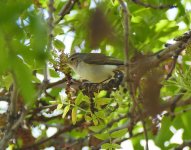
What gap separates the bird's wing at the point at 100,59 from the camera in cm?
345

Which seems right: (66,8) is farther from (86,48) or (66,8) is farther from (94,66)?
(94,66)

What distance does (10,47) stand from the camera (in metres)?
1.15

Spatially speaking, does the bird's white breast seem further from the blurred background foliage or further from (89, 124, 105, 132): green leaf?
(89, 124, 105, 132): green leaf

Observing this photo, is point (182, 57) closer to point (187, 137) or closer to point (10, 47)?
point (187, 137)

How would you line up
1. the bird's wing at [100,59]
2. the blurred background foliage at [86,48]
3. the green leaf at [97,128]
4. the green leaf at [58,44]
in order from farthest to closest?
the bird's wing at [100,59] → the green leaf at [58,44] → the green leaf at [97,128] → the blurred background foliage at [86,48]

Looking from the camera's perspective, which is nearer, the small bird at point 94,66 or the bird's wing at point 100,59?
the bird's wing at point 100,59

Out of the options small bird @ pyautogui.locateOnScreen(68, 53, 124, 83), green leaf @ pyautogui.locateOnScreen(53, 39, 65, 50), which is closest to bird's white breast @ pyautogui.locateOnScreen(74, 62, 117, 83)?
small bird @ pyautogui.locateOnScreen(68, 53, 124, 83)

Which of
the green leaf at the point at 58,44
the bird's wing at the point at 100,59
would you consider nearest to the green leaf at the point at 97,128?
the green leaf at the point at 58,44

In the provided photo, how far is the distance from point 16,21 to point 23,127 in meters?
2.69

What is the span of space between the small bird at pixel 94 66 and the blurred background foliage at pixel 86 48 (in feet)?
0.29

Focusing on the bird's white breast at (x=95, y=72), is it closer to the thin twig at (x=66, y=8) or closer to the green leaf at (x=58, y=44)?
the green leaf at (x=58, y=44)

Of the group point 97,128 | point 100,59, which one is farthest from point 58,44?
point 100,59

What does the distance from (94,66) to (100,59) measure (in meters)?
0.20

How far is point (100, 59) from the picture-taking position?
12.4 feet
